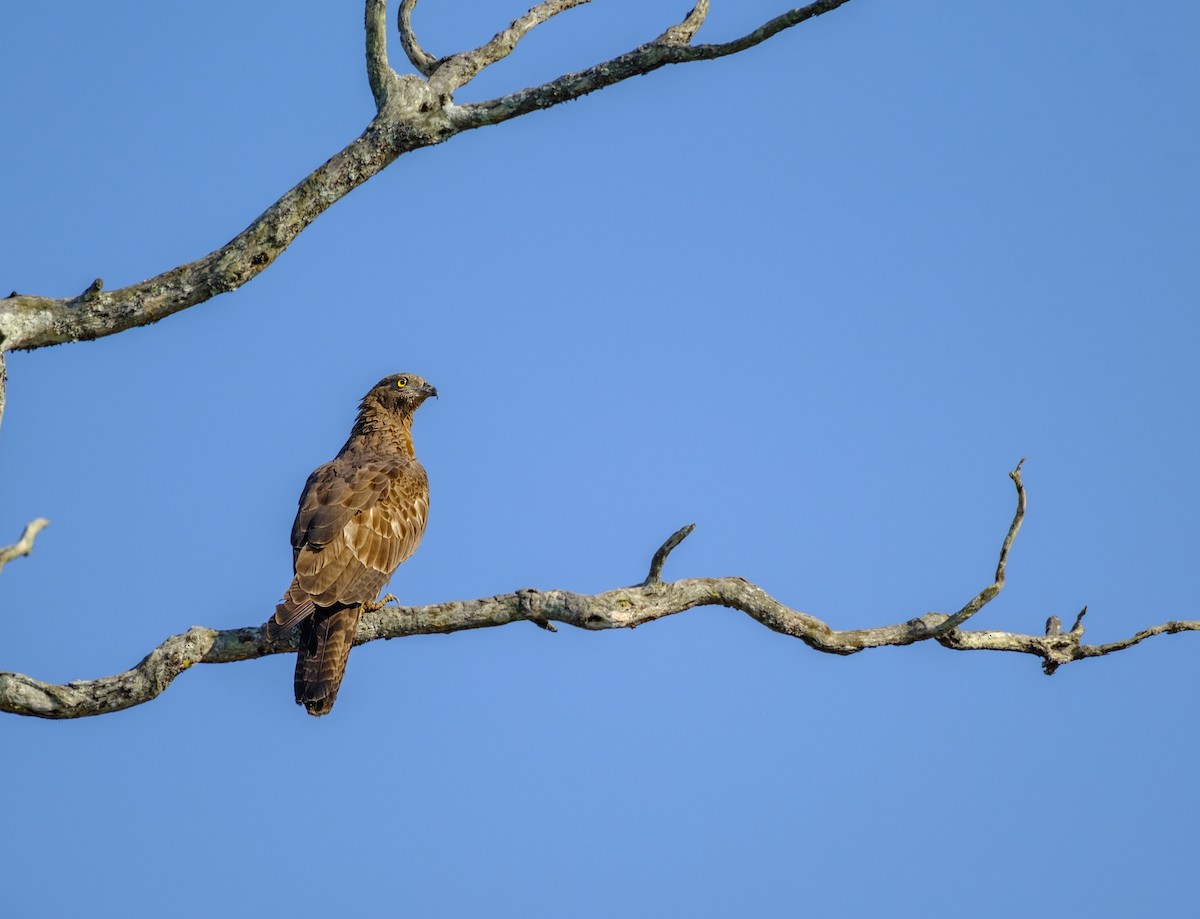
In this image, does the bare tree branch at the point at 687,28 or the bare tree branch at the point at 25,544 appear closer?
the bare tree branch at the point at 25,544

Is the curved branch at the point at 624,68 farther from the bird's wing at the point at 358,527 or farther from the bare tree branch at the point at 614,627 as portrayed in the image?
the bird's wing at the point at 358,527

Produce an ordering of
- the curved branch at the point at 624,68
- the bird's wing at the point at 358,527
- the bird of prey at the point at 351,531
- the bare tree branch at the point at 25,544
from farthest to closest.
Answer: the bird's wing at the point at 358,527, the bird of prey at the point at 351,531, the curved branch at the point at 624,68, the bare tree branch at the point at 25,544

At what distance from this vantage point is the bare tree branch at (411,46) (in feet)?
24.7

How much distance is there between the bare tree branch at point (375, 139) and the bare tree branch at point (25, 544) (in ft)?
5.81

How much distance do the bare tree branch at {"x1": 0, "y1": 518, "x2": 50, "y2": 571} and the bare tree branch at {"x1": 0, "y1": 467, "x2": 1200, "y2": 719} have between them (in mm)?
1893

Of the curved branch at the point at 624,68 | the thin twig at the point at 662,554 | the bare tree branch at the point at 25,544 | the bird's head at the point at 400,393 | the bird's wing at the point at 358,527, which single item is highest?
the bird's head at the point at 400,393

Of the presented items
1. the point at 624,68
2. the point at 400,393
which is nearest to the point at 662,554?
the point at 624,68

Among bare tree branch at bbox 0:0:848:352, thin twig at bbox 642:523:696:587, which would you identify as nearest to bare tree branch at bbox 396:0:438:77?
bare tree branch at bbox 0:0:848:352

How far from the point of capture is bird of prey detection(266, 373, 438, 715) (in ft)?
26.1

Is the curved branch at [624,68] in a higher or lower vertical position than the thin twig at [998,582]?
higher

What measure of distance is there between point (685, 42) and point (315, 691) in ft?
13.9

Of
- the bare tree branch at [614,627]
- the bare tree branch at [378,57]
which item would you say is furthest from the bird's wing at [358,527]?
the bare tree branch at [378,57]

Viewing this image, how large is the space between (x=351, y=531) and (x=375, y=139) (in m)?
2.99

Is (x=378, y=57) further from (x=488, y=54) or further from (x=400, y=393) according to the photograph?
(x=400, y=393)
